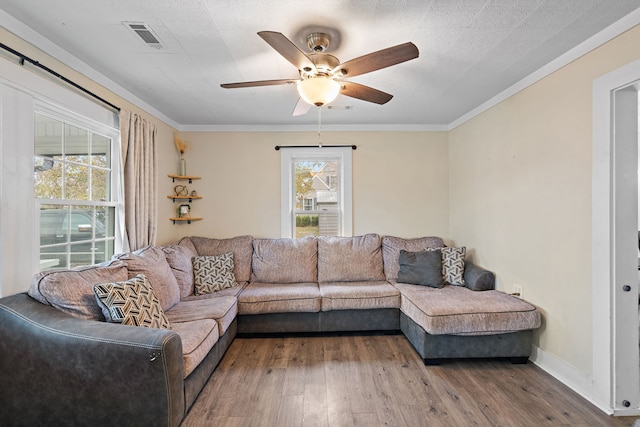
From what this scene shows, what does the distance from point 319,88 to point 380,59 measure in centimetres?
41

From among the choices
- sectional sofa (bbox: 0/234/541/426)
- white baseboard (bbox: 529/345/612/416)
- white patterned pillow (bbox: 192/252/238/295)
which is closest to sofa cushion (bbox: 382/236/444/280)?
sectional sofa (bbox: 0/234/541/426)

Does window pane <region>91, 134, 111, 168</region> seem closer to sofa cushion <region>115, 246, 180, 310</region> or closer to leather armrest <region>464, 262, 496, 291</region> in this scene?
sofa cushion <region>115, 246, 180, 310</region>

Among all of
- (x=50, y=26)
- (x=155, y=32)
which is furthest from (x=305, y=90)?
(x=50, y=26)

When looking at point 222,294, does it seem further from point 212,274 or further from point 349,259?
point 349,259

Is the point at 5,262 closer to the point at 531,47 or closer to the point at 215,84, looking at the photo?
the point at 215,84

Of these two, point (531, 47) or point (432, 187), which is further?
point (432, 187)

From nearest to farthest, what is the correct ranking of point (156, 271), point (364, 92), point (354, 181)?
point (364, 92)
point (156, 271)
point (354, 181)

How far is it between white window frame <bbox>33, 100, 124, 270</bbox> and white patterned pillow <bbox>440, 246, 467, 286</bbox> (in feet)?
11.0

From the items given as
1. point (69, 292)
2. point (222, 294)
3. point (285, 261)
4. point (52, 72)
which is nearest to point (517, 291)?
point (285, 261)

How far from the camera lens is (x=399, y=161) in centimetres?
414

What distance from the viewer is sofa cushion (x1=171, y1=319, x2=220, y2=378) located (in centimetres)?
189

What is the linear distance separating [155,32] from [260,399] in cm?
257

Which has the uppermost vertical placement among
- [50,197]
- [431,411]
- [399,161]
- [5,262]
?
[399,161]

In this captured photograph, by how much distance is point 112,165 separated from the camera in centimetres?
281
